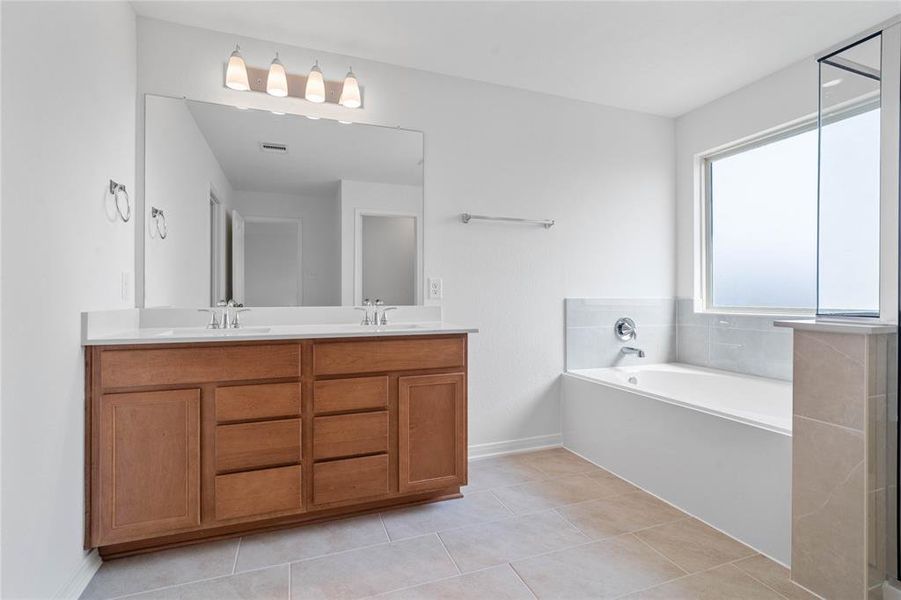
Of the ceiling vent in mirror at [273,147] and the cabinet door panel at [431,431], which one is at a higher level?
the ceiling vent in mirror at [273,147]

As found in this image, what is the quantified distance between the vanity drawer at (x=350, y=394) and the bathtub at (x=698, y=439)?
1.38 meters

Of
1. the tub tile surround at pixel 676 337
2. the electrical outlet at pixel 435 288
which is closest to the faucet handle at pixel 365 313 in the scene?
the electrical outlet at pixel 435 288

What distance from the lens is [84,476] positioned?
1.64 meters

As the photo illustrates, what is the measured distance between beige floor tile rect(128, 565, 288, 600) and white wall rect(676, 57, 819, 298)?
313 cm

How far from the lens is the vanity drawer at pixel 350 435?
6.42ft

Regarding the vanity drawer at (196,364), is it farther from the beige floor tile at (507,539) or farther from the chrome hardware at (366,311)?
the beige floor tile at (507,539)

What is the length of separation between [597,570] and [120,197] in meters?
2.46

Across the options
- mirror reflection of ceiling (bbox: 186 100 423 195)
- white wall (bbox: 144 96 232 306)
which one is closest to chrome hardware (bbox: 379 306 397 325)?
mirror reflection of ceiling (bbox: 186 100 423 195)

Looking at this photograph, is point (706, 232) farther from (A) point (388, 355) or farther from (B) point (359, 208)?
(A) point (388, 355)

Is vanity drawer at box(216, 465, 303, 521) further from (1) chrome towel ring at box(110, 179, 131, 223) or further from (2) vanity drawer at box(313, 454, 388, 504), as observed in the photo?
(1) chrome towel ring at box(110, 179, 131, 223)

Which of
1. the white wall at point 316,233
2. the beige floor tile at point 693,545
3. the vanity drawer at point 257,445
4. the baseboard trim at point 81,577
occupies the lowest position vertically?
the beige floor tile at point 693,545

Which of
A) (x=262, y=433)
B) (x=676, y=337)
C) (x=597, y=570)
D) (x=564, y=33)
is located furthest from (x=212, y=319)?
(x=676, y=337)

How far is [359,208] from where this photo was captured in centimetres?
260

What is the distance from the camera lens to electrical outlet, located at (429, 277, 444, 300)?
Answer: 2.74 metres
